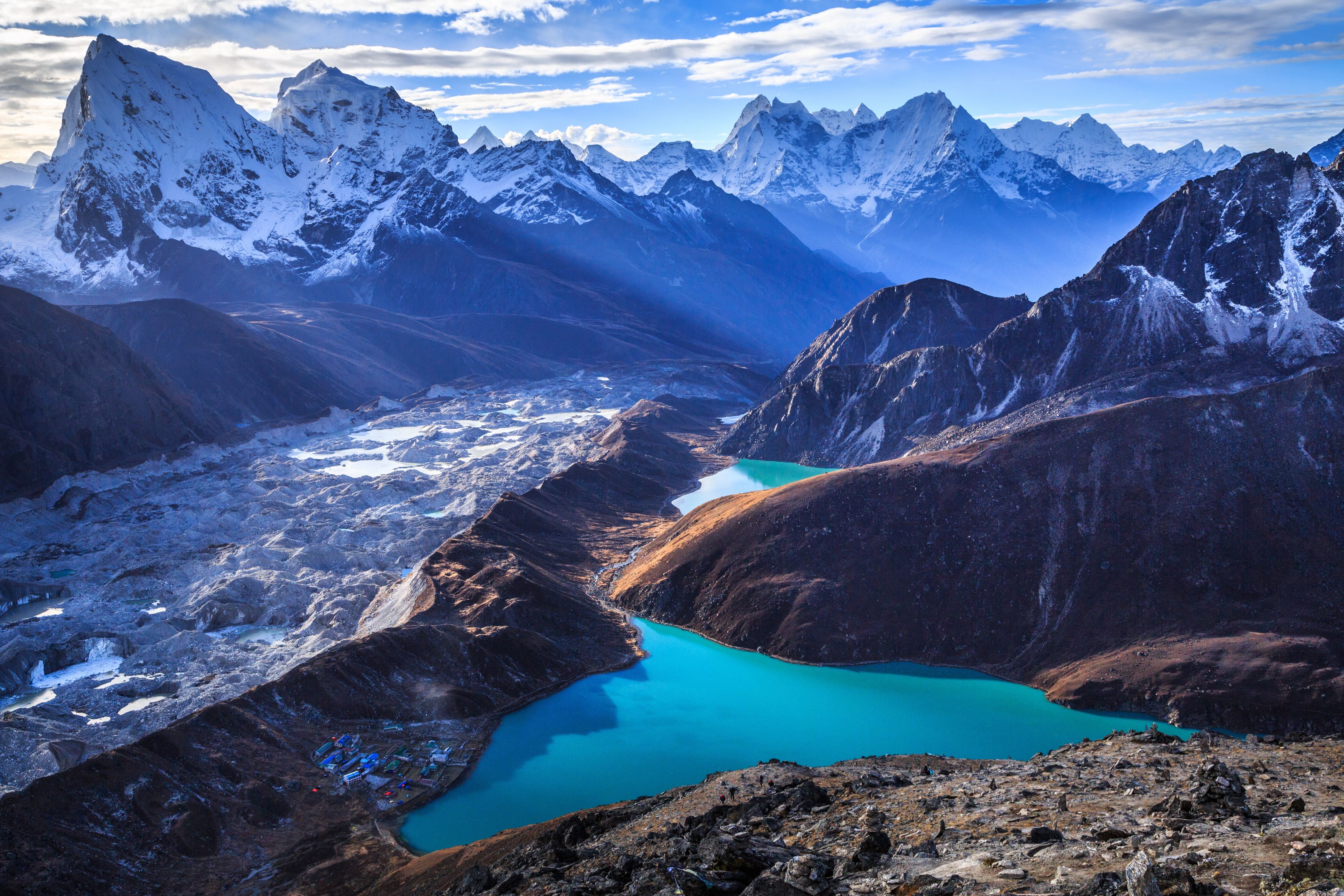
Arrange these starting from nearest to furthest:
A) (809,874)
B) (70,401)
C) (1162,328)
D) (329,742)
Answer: (809,874), (329,742), (1162,328), (70,401)

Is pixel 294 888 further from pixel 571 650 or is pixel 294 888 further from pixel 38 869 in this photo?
pixel 571 650

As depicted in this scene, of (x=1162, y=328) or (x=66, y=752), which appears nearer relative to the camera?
(x=66, y=752)

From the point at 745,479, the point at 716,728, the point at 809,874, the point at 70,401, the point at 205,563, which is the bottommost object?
the point at 205,563

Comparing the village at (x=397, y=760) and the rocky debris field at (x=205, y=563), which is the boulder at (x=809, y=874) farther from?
the rocky debris field at (x=205, y=563)

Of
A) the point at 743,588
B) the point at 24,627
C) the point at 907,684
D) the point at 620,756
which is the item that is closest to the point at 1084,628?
the point at 907,684

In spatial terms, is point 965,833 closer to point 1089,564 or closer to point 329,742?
point 329,742

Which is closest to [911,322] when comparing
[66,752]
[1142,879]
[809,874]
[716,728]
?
[716,728]

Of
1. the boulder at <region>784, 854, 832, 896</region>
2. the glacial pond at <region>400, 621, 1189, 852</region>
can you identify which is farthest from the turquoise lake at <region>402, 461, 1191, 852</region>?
the boulder at <region>784, 854, 832, 896</region>
